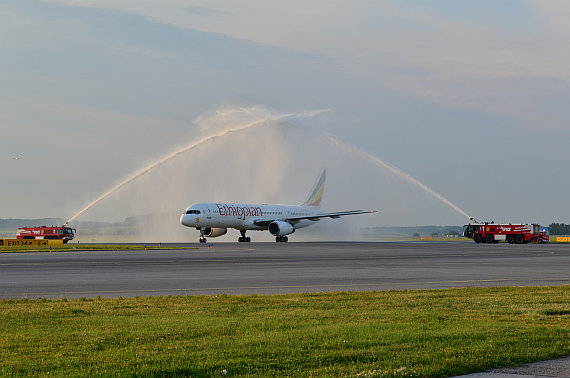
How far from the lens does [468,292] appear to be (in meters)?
20.7

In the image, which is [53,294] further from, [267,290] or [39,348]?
[39,348]

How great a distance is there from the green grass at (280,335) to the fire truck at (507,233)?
71.1 metres

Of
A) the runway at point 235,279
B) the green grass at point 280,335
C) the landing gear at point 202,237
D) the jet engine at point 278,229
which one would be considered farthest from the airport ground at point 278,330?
the jet engine at point 278,229

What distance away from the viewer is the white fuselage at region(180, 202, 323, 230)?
81.3m

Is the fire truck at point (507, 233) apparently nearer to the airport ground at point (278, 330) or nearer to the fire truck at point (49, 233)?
the fire truck at point (49, 233)

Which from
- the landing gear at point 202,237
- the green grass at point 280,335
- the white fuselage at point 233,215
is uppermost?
the white fuselage at point 233,215

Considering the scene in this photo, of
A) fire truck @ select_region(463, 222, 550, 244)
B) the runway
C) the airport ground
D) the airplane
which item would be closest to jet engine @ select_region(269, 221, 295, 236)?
the airplane

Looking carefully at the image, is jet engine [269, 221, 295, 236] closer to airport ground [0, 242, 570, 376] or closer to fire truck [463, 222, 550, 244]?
fire truck [463, 222, 550, 244]

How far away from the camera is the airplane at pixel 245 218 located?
81.7 m

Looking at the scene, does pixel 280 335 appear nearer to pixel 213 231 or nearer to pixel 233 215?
pixel 233 215

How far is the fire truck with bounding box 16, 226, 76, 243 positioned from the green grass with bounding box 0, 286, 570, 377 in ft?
233

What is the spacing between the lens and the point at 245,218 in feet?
286

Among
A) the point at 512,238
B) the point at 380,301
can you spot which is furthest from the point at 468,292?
the point at 512,238

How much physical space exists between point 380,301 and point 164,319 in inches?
229
